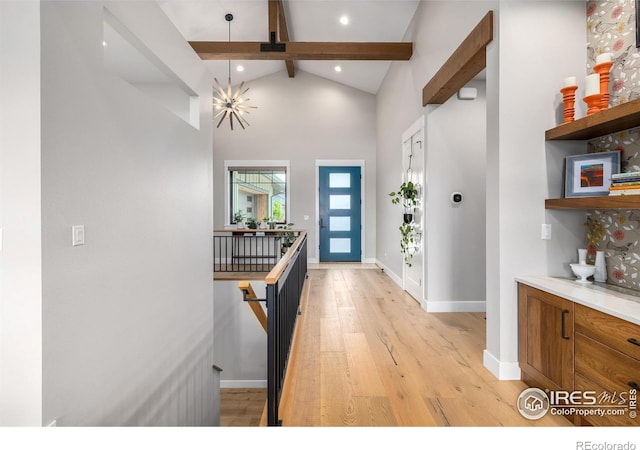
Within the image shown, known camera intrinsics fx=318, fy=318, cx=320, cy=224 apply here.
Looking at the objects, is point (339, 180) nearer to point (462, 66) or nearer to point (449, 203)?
point (449, 203)

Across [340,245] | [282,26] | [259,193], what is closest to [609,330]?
[282,26]

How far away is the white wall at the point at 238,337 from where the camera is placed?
5559 millimetres

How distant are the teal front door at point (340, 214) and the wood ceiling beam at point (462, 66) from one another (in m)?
4.02

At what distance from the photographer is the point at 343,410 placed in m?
1.92

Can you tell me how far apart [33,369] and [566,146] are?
354cm

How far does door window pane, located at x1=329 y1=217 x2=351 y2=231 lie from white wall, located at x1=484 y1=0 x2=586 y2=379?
565cm

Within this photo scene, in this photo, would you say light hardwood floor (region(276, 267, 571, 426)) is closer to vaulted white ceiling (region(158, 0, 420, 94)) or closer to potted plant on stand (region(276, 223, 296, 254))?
potted plant on stand (region(276, 223, 296, 254))

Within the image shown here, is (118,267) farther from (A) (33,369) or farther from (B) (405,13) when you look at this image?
(B) (405,13)

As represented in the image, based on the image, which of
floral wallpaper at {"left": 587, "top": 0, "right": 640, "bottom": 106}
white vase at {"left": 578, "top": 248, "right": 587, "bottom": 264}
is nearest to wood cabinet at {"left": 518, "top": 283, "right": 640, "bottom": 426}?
white vase at {"left": 578, "top": 248, "right": 587, "bottom": 264}

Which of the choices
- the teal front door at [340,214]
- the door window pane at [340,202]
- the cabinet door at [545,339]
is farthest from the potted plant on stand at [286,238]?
the cabinet door at [545,339]

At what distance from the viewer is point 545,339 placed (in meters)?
2.01

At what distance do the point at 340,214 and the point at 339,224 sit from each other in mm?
251

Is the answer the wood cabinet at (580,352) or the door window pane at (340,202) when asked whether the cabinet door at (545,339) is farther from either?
the door window pane at (340,202)

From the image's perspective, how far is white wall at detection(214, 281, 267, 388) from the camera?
5.56 metres
